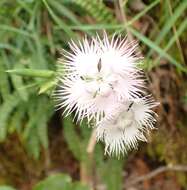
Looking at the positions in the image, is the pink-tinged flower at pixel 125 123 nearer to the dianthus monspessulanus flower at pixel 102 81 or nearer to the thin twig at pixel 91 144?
the dianthus monspessulanus flower at pixel 102 81

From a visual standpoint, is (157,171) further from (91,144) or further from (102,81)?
(102,81)

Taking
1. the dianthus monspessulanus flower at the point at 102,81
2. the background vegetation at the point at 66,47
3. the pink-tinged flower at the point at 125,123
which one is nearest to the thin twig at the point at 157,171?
the background vegetation at the point at 66,47

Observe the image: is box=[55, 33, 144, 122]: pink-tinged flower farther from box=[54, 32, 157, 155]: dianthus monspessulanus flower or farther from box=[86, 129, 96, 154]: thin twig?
box=[86, 129, 96, 154]: thin twig

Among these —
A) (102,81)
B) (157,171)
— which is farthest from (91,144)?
(102,81)

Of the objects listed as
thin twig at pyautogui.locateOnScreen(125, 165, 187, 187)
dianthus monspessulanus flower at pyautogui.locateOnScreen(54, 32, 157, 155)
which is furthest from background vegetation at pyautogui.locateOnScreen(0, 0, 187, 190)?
dianthus monspessulanus flower at pyautogui.locateOnScreen(54, 32, 157, 155)

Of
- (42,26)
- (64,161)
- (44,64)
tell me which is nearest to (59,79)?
(44,64)

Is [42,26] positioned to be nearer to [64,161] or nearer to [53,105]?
[53,105]
